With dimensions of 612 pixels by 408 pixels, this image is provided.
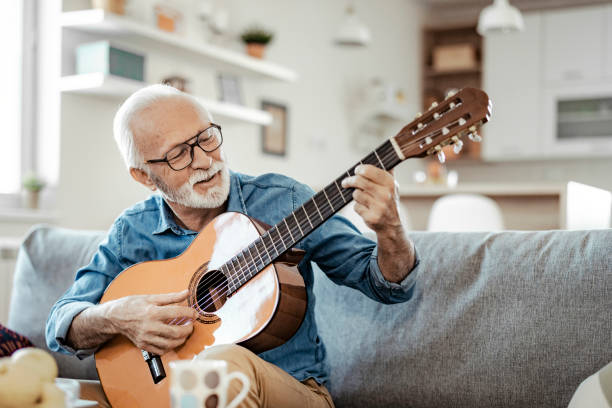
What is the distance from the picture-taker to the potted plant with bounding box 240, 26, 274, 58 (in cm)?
445

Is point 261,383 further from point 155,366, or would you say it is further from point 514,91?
point 514,91

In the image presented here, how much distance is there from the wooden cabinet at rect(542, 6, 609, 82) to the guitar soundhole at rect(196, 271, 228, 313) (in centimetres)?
535

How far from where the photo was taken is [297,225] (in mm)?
1232

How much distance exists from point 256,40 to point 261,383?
359 cm

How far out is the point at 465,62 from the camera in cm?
633

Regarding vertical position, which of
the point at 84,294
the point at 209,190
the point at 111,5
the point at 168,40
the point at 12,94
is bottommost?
the point at 84,294

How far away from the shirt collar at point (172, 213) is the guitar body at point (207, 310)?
0.35 ft

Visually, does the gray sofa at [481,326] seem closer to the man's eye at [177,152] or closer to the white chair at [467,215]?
the man's eye at [177,152]

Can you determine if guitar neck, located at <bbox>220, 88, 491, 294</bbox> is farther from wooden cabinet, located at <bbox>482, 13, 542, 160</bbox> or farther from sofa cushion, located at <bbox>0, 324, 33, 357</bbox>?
wooden cabinet, located at <bbox>482, 13, 542, 160</bbox>

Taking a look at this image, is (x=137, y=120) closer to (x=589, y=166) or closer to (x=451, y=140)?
(x=451, y=140)

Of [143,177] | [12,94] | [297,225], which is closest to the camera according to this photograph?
[297,225]

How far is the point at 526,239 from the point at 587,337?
25cm

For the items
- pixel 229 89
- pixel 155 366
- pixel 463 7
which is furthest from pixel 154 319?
pixel 463 7

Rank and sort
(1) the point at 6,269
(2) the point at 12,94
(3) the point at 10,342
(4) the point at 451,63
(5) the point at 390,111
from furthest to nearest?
(4) the point at 451,63, (5) the point at 390,111, (2) the point at 12,94, (1) the point at 6,269, (3) the point at 10,342
